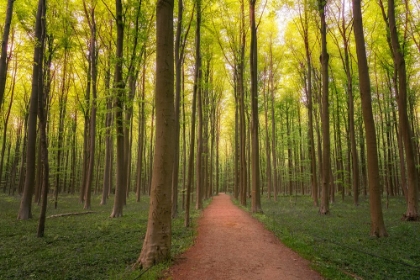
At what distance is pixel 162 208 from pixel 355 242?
224 inches

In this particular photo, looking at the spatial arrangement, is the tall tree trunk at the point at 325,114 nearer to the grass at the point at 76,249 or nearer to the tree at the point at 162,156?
the grass at the point at 76,249

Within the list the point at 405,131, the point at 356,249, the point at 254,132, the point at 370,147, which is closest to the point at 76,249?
the point at 356,249

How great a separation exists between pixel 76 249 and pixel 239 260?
415 centimetres

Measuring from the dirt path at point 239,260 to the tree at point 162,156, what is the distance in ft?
1.91

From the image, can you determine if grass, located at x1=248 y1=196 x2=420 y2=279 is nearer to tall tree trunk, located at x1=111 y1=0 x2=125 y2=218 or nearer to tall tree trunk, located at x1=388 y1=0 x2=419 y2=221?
tall tree trunk, located at x1=388 y1=0 x2=419 y2=221

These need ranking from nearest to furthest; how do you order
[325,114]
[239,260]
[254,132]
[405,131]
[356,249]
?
[239,260], [356,249], [405,131], [325,114], [254,132]

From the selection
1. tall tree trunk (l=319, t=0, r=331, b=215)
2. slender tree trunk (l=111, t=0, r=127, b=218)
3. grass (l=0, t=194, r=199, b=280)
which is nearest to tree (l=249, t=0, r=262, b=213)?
tall tree trunk (l=319, t=0, r=331, b=215)

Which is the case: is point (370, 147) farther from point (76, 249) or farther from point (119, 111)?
point (119, 111)

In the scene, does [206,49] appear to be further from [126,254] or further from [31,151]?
[126,254]

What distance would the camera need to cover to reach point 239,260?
17.5ft

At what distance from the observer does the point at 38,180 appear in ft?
55.9

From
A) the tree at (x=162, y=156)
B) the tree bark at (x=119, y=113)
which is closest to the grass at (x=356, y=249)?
the tree at (x=162, y=156)

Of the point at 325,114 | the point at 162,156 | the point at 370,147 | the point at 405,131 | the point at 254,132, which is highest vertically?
the point at 325,114

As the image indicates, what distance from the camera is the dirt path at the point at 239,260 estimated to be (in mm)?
4500
